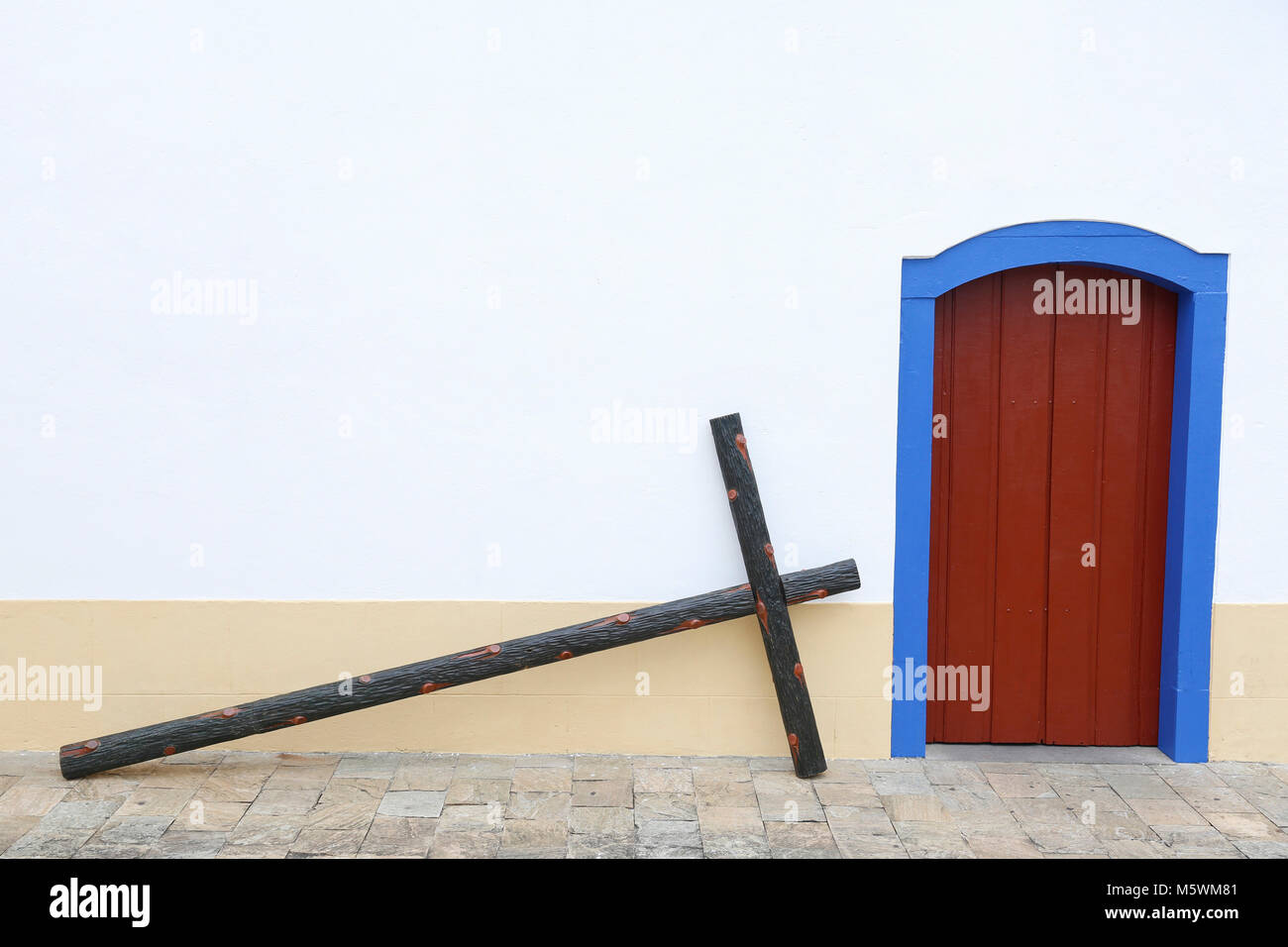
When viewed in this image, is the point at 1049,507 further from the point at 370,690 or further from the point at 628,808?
the point at 370,690

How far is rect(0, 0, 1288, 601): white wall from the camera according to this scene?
501 cm

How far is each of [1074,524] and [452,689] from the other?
10.2 ft

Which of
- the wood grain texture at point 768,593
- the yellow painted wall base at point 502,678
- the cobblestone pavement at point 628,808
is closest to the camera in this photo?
the cobblestone pavement at point 628,808

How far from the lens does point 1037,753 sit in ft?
17.5

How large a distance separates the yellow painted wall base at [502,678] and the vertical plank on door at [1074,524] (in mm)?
599

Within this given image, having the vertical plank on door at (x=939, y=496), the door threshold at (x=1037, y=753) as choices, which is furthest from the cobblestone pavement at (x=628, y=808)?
the vertical plank on door at (x=939, y=496)

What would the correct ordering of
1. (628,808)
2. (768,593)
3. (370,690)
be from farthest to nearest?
(768,593) < (370,690) < (628,808)

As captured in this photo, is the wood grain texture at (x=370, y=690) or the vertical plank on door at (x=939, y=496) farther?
the vertical plank on door at (x=939, y=496)

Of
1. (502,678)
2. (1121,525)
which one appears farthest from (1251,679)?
(502,678)

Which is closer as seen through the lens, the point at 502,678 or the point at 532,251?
the point at 532,251

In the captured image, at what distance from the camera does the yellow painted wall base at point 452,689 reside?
520cm

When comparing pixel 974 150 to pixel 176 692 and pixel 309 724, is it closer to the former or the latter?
pixel 309 724

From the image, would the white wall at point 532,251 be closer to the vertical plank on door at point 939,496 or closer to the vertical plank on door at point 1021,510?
the vertical plank on door at point 939,496

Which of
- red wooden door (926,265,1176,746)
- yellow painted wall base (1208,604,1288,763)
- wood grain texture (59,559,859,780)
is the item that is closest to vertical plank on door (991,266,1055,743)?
red wooden door (926,265,1176,746)
